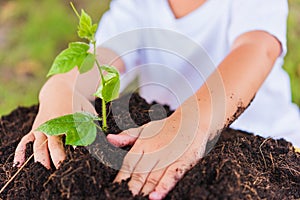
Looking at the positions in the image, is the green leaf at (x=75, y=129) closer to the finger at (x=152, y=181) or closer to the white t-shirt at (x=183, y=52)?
the finger at (x=152, y=181)

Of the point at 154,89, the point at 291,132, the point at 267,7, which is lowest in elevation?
the point at 291,132

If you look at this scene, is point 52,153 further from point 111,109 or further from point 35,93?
point 35,93

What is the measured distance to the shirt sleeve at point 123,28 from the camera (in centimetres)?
174

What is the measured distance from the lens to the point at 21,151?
3.59ft

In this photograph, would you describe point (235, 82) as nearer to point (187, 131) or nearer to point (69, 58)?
point (187, 131)

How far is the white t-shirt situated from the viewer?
1645 millimetres

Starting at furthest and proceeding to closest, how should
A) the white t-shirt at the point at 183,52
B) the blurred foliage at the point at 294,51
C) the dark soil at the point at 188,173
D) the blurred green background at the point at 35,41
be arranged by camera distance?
the blurred green background at the point at 35,41 < the blurred foliage at the point at 294,51 < the white t-shirt at the point at 183,52 < the dark soil at the point at 188,173

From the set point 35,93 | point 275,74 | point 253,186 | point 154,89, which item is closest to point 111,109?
point 253,186

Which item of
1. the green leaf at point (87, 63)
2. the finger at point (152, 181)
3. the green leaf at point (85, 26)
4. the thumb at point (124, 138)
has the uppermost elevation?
the green leaf at point (85, 26)

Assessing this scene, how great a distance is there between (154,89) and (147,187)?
2.91 ft

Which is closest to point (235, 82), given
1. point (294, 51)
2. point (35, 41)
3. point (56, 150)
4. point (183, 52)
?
point (56, 150)

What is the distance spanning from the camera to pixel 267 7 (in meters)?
1.50

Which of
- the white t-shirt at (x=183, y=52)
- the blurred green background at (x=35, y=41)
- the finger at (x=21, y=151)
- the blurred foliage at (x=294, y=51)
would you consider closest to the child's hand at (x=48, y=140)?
the finger at (x=21, y=151)

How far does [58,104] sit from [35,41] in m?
1.85
